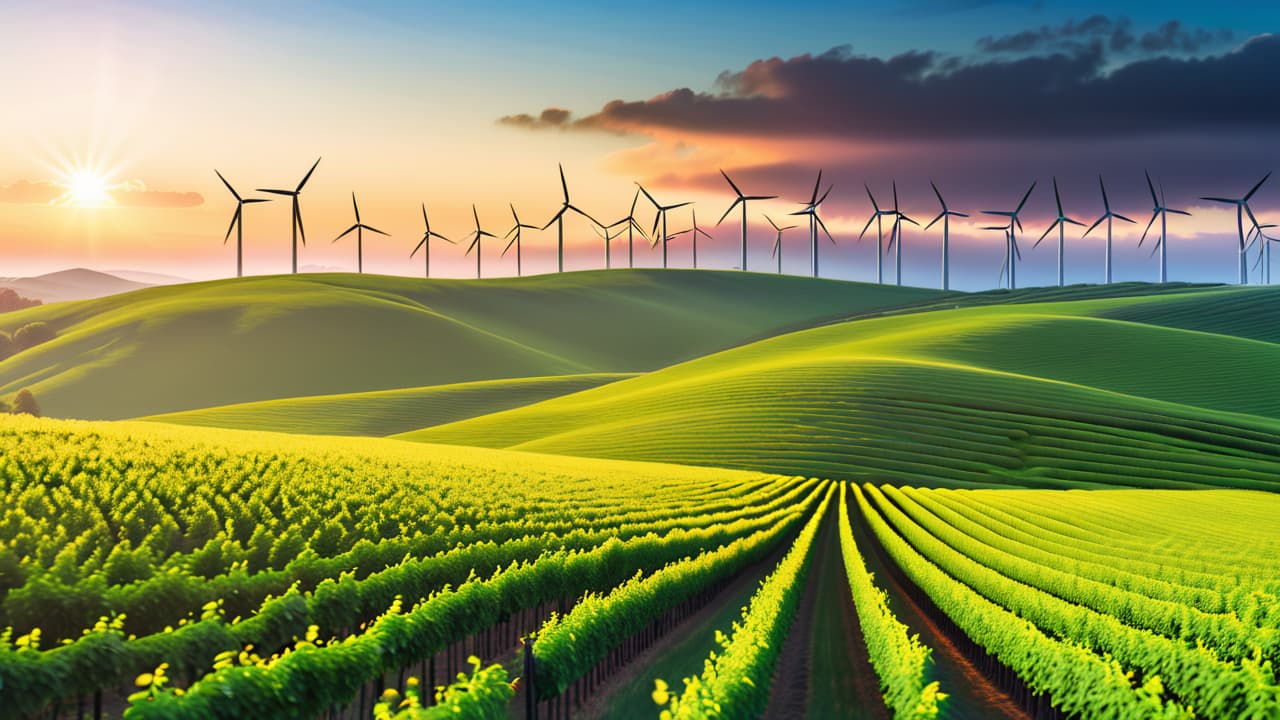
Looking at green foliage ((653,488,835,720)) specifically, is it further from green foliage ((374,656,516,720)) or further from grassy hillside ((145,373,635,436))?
grassy hillside ((145,373,635,436))

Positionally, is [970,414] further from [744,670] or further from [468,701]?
[468,701]

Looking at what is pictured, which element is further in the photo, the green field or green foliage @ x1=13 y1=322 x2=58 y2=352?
green foliage @ x1=13 y1=322 x2=58 y2=352

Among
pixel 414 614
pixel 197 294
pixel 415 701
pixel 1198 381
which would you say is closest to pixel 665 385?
pixel 1198 381

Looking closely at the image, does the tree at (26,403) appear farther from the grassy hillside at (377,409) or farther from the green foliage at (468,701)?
the green foliage at (468,701)

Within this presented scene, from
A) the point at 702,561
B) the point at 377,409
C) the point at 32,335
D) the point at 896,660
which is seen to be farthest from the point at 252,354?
the point at 896,660

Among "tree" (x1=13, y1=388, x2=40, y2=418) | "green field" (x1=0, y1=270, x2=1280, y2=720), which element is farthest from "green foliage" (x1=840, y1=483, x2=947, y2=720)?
"tree" (x1=13, y1=388, x2=40, y2=418)

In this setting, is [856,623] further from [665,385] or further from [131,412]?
[131,412]
